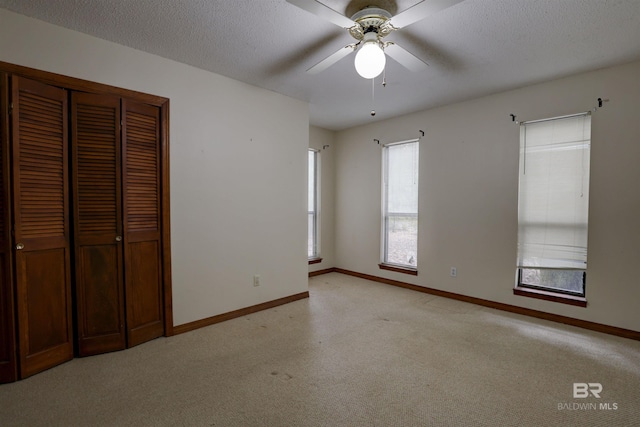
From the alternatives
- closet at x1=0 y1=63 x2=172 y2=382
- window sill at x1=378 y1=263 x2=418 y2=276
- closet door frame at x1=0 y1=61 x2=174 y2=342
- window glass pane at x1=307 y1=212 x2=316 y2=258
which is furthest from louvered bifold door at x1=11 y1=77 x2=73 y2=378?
window sill at x1=378 y1=263 x2=418 y2=276

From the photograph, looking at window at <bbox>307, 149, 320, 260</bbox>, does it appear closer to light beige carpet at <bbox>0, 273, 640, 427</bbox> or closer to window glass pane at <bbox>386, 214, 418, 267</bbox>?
window glass pane at <bbox>386, 214, 418, 267</bbox>

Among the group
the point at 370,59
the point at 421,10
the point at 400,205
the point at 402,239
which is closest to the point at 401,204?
the point at 400,205

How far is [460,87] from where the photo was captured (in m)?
3.44

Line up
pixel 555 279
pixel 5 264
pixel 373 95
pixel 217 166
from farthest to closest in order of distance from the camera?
pixel 373 95
pixel 555 279
pixel 217 166
pixel 5 264

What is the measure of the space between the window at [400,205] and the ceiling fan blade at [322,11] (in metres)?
2.89

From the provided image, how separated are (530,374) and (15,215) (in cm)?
384

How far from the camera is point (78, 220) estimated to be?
240 cm

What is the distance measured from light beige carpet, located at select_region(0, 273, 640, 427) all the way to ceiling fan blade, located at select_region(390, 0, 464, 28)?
2297 millimetres

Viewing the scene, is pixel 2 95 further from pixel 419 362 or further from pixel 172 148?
pixel 419 362

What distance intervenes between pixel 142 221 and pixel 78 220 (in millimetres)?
446

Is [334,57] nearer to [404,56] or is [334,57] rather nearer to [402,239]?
[404,56]

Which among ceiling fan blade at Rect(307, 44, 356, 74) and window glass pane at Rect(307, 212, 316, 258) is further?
window glass pane at Rect(307, 212, 316, 258)

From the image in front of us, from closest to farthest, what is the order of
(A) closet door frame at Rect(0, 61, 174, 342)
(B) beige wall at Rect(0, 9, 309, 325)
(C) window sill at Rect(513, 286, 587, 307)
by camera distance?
1. (B) beige wall at Rect(0, 9, 309, 325)
2. (A) closet door frame at Rect(0, 61, 174, 342)
3. (C) window sill at Rect(513, 286, 587, 307)

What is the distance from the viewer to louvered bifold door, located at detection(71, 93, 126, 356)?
2.40m
